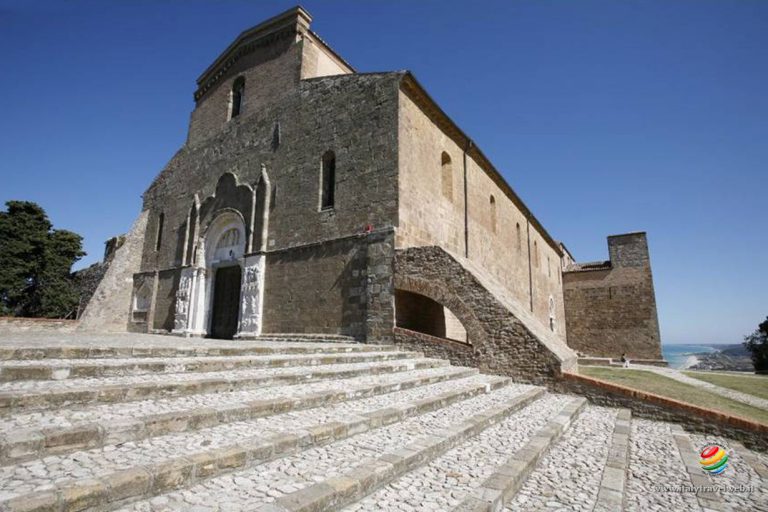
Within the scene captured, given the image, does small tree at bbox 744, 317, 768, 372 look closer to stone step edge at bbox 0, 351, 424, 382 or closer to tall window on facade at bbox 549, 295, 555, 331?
tall window on facade at bbox 549, 295, 555, 331

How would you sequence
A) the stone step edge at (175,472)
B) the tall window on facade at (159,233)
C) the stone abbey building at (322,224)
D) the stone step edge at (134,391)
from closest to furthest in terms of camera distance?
the stone step edge at (175,472), the stone step edge at (134,391), the stone abbey building at (322,224), the tall window on facade at (159,233)

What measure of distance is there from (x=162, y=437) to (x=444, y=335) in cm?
937

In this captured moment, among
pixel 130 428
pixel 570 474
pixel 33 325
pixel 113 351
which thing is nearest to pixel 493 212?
pixel 570 474

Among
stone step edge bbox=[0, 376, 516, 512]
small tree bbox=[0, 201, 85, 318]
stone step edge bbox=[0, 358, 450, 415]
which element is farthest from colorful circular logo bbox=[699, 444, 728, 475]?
small tree bbox=[0, 201, 85, 318]

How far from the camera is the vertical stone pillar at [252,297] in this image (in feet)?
42.3

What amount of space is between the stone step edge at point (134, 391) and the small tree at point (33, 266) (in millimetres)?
26072

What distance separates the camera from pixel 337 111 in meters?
12.7

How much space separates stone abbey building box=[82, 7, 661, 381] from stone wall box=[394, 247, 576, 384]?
0.03m

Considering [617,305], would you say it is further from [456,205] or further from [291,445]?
[291,445]

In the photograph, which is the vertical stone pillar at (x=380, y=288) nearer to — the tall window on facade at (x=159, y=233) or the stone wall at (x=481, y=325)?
the stone wall at (x=481, y=325)

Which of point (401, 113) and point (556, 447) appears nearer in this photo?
point (556, 447)

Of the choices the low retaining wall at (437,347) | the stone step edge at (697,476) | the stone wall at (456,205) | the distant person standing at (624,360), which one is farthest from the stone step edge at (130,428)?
the distant person standing at (624,360)

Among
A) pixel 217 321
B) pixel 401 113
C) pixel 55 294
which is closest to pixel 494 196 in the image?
pixel 401 113

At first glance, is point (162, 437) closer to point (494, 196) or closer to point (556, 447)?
point (556, 447)
